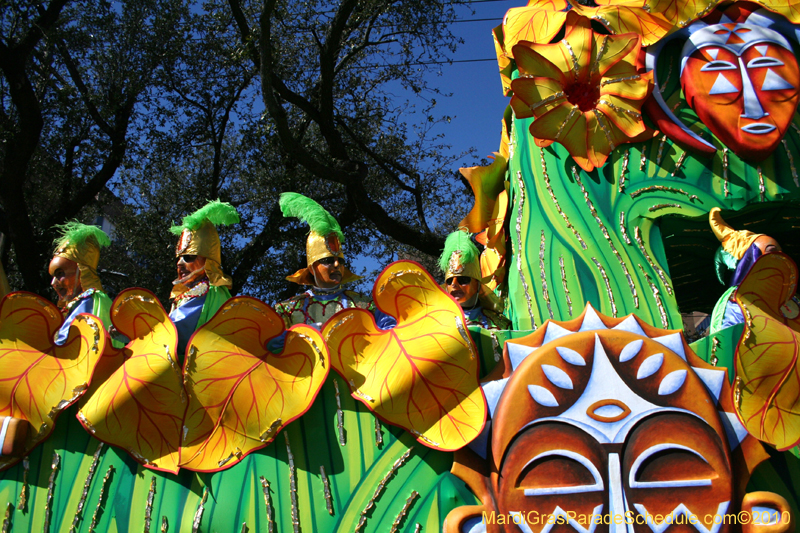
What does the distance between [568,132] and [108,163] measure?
6311 mm

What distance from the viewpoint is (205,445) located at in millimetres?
2828

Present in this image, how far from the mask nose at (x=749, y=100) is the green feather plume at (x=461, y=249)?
1.66m

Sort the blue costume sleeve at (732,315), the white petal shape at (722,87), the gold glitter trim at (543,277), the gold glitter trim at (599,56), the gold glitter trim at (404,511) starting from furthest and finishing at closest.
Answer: the gold glitter trim at (599,56), the white petal shape at (722,87), the gold glitter trim at (543,277), the blue costume sleeve at (732,315), the gold glitter trim at (404,511)

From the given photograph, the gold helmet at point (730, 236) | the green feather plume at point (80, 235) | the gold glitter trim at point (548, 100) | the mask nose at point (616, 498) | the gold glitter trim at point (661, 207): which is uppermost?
the gold glitter trim at point (548, 100)

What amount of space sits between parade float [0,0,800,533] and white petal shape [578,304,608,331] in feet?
0.04

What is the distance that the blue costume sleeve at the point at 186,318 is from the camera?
3244 mm

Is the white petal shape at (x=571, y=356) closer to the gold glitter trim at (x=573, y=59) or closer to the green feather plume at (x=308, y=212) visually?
the gold glitter trim at (x=573, y=59)

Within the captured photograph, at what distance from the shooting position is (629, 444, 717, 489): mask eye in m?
2.59

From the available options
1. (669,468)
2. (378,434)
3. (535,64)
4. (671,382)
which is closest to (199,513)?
(378,434)

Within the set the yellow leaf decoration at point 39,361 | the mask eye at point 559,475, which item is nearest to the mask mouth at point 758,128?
the mask eye at point 559,475

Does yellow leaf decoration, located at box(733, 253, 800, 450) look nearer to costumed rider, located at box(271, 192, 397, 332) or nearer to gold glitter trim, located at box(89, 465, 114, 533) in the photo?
costumed rider, located at box(271, 192, 397, 332)

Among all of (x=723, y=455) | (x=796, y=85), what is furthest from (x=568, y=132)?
(x=723, y=455)

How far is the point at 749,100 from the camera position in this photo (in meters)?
3.26

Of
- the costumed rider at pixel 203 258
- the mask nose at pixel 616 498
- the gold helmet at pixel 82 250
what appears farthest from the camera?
the gold helmet at pixel 82 250
